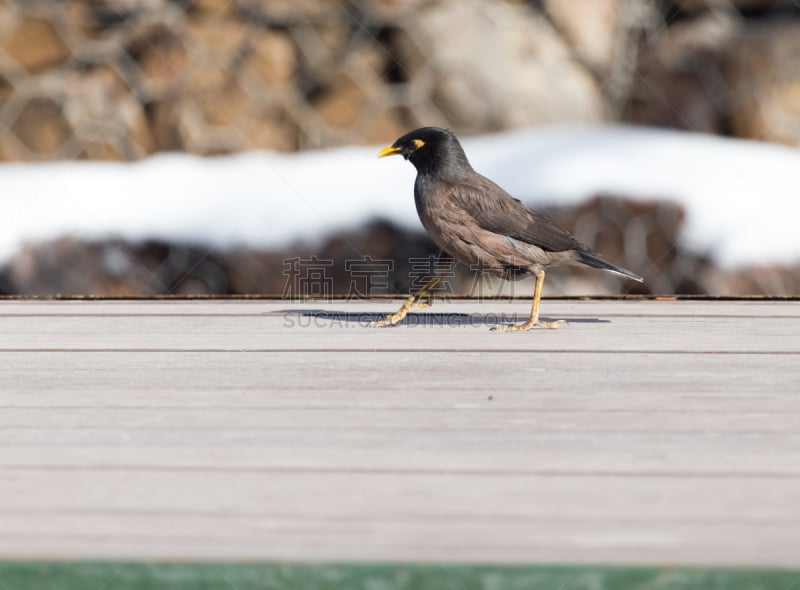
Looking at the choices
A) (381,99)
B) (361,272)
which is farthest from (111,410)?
(381,99)

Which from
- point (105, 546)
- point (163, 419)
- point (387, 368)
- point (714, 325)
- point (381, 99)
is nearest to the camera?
point (105, 546)

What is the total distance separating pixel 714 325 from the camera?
2609 mm

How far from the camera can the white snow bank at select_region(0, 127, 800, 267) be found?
362 cm

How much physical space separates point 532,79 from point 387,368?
242cm

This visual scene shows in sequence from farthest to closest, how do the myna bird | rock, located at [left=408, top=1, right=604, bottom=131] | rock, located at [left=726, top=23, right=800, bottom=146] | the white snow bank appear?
rock, located at [left=408, top=1, right=604, bottom=131] → rock, located at [left=726, top=23, right=800, bottom=146] → the white snow bank → the myna bird

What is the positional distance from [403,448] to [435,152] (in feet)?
5.92

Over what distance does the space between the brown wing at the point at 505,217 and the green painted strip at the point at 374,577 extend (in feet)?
6.44

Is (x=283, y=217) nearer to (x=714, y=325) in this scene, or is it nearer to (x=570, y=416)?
(x=714, y=325)

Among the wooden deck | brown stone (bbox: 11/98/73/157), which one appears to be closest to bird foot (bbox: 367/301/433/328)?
the wooden deck

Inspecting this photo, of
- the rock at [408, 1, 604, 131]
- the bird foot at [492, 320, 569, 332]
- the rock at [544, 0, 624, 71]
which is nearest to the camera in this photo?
the bird foot at [492, 320, 569, 332]

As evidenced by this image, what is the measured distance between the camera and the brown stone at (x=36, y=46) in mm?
4168

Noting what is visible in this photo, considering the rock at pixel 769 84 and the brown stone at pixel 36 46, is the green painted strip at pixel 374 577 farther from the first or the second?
the brown stone at pixel 36 46

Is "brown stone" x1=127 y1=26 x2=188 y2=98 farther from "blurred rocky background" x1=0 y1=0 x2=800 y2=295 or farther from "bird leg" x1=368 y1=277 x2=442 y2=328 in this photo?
"bird leg" x1=368 y1=277 x2=442 y2=328

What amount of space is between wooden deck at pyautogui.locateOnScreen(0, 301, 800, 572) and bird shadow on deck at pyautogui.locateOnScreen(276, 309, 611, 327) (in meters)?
0.32
